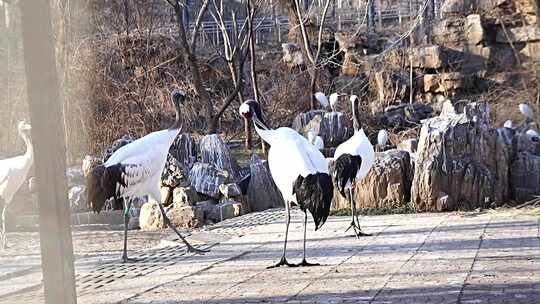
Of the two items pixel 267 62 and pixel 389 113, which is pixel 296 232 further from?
pixel 267 62

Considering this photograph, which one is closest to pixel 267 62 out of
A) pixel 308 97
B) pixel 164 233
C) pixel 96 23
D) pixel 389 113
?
pixel 308 97

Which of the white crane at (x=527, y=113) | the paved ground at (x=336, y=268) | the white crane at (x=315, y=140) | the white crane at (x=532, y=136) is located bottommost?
the paved ground at (x=336, y=268)

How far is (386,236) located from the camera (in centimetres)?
795

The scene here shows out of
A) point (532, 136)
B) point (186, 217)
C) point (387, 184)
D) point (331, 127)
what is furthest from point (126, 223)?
point (331, 127)

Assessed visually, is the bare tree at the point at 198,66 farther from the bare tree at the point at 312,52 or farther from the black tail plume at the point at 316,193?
the black tail plume at the point at 316,193

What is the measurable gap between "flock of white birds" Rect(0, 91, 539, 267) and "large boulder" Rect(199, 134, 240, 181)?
3.20m

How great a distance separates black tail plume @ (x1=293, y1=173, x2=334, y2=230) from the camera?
6.25 meters

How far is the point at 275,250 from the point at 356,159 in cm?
137

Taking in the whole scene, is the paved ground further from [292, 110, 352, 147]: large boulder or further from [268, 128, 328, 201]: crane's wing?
[292, 110, 352, 147]: large boulder

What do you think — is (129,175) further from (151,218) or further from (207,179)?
(207,179)

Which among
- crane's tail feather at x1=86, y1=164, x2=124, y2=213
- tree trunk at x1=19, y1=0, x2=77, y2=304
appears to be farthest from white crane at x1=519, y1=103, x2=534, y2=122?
tree trunk at x1=19, y1=0, x2=77, y2=304

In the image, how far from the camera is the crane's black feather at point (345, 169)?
812cm

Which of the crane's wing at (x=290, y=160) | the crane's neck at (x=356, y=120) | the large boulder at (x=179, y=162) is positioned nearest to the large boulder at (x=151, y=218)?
the large boulder at (x=179, y=162)

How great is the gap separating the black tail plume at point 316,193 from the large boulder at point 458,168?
3.71 meters
